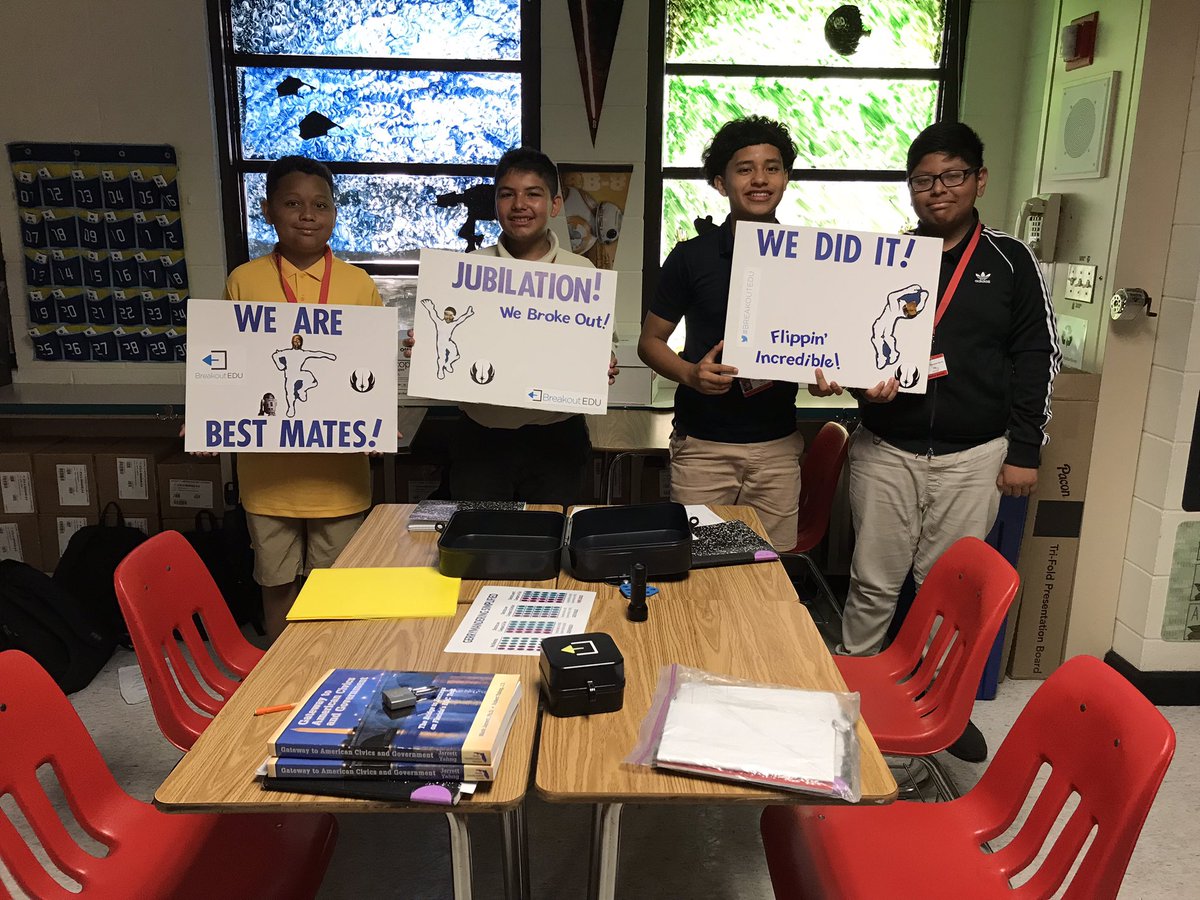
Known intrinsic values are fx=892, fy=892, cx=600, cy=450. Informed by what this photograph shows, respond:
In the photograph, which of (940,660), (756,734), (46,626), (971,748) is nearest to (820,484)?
(971,748)

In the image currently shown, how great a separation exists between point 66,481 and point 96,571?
504 millimetres

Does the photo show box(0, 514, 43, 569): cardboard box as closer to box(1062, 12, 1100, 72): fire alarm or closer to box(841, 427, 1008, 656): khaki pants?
box(841, 427, 1008, 656): khaki pants

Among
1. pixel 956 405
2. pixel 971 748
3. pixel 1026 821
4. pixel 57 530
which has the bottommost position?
pixel 971 748

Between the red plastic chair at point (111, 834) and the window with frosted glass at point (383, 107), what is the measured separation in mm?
2855

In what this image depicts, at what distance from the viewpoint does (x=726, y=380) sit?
236cm

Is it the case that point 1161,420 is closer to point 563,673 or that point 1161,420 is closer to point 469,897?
point 563,673

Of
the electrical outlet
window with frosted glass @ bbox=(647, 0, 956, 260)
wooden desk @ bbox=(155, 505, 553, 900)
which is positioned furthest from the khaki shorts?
the electrical outlet

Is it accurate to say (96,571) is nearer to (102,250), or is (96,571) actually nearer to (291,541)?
(291,541)

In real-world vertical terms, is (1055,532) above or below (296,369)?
below

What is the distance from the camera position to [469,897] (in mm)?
1285

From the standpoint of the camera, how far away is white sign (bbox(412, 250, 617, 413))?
88.2 inches

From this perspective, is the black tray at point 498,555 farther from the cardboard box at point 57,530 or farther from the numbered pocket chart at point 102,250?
the numbered pocket chart at point 102,250

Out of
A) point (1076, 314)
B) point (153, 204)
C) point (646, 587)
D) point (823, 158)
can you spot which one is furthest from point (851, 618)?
point (153, 204)

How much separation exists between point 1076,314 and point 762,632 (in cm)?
207
